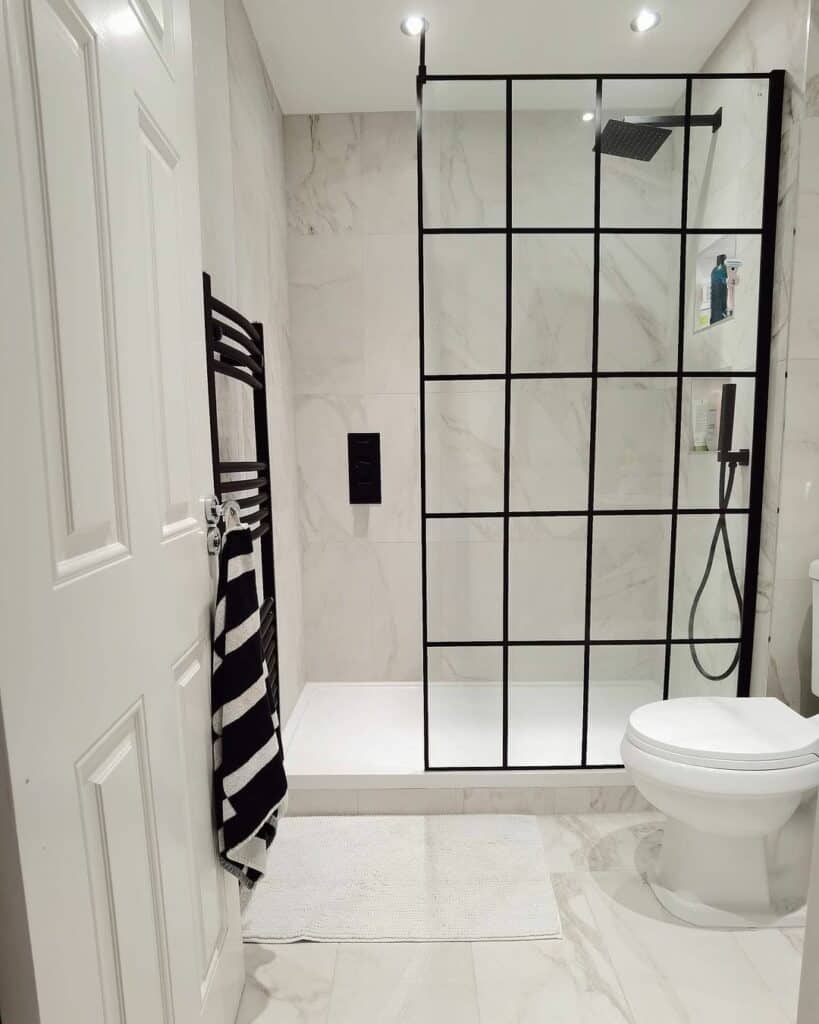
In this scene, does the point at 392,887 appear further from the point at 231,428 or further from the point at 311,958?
the point at 231,428

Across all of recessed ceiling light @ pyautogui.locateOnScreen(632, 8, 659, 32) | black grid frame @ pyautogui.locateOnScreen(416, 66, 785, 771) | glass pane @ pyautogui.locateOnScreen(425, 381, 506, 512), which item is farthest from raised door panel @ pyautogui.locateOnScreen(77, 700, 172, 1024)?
recessed ceiling light @ pyautogui.locateOnScreen(632, 8, 659, 32)

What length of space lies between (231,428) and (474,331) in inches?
31.8

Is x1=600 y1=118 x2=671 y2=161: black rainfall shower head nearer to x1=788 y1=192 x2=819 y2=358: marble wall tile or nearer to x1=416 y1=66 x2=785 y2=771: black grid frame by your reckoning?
x1=416 y1=66 x2=785 y2=771: black grid frame

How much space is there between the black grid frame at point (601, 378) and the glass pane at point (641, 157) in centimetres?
2

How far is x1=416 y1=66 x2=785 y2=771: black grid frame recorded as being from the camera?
1.67 metres

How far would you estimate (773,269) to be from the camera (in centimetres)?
173

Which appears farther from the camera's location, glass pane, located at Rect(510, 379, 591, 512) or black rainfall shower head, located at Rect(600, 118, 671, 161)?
glass pane, located at Rect(510, 379, 591, 512)

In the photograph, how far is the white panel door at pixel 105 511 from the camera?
513 millimetres

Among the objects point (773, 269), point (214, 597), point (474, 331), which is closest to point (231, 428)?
point (214, 597)

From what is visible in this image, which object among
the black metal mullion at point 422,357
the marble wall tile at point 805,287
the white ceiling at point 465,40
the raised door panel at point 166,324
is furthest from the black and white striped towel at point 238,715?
the white ceiling at point 465,40

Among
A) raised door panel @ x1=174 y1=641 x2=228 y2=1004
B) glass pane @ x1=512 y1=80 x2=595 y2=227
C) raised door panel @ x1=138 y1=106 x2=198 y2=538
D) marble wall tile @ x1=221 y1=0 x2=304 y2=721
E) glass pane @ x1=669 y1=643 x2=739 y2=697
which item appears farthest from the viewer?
glass pane @ x1=669 y1=643 x2=739 y2=697

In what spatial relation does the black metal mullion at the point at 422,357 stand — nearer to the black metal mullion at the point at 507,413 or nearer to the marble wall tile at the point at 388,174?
the black metal mullion at the point at 507,413

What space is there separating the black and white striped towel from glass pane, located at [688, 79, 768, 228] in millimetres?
1705

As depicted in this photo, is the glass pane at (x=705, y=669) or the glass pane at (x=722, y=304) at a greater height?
the glass pane at (x=722, y=304)
